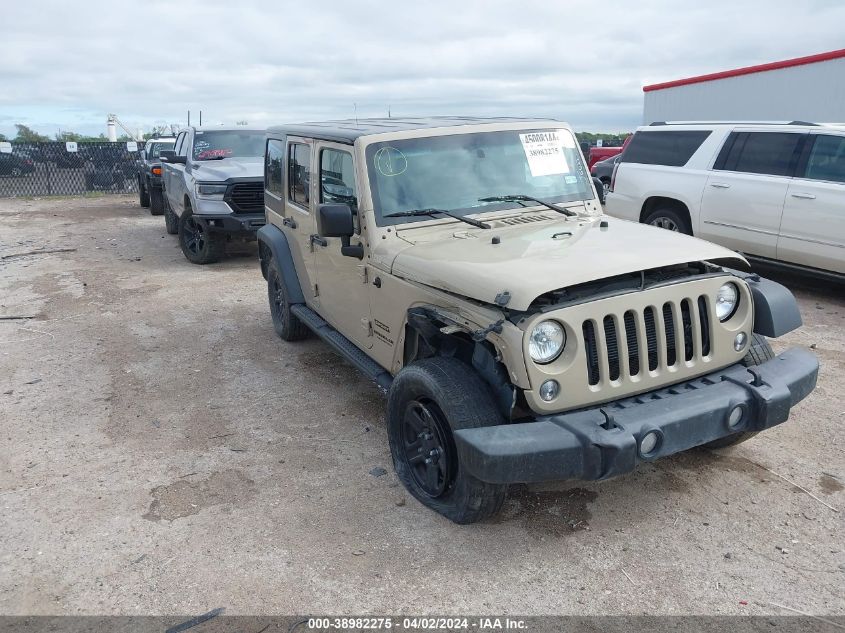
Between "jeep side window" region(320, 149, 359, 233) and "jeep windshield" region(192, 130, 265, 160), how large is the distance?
650cm

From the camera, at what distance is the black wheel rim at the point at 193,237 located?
1050cm

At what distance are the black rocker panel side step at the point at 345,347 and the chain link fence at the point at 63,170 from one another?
19.3m

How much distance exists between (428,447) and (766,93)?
16.4 metres

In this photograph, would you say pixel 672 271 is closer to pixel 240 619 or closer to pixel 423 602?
pixel 423 602

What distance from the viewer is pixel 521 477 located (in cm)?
293

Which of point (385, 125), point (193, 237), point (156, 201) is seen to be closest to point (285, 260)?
point (385, 125)

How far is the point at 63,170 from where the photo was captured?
74.9 ft

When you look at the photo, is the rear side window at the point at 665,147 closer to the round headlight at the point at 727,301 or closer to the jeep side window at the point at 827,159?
the jeep side window at the point at 827,159

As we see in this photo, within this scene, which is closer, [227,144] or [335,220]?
[335,220]

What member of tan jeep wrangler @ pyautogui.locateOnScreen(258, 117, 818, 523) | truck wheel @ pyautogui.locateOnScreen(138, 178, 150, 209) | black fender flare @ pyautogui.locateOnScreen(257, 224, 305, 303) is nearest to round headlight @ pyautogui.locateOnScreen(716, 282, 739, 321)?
tan jeep wrangler @ pyautogui.locateOnScreen(258, 117, 818, 523)

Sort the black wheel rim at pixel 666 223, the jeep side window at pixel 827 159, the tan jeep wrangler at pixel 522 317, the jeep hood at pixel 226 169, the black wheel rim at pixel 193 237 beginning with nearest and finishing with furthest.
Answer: the tan jeep wrangler at pixel 522 317
the jeep side window at pixel 827 159
the black wheel rim at pixel 666 223
the jeep hood at pixel 226 169
the black wheel rim at pixel 193 237

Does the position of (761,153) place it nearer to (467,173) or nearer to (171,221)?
(467,173)

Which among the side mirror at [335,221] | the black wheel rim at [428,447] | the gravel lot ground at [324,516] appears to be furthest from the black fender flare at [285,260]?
the black wheel rim at [428,447]

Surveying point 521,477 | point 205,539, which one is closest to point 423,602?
point 521,477
